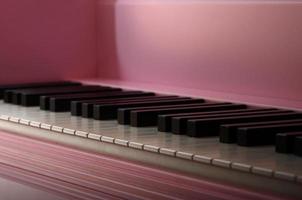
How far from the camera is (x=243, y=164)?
88 centimetres

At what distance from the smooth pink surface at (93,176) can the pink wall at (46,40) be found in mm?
529

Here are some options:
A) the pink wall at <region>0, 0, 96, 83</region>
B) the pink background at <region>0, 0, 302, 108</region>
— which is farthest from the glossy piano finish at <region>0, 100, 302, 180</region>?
the pink wall at <region>0, 0, 96, 83</region>

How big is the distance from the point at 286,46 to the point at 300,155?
1.80 feet

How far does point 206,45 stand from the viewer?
1.64 metres

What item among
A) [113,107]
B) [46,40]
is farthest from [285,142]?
[46,40]

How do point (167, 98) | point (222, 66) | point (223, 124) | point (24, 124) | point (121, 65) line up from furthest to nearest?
1. point (121, 65)
2. point (222, 66)
3. point (167, 98)
4. point (24, 124)
5. point (223, 124)

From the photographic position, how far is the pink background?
148 centimetres

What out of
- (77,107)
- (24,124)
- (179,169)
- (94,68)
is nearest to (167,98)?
(77,107)

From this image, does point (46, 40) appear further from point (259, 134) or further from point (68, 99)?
point (259, 134)

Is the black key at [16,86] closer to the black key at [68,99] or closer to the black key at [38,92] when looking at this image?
the black key at [38,92]

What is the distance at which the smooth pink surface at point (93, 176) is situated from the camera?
3.12ft

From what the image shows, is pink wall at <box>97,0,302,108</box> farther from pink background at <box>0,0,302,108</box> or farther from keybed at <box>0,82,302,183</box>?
keybed at <box>0,82,302,183</box>

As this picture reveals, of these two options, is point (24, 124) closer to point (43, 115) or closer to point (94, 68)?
point (43, 115)

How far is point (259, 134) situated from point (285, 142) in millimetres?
70
